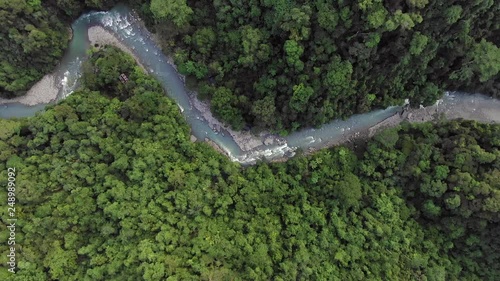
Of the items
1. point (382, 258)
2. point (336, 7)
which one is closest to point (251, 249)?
point (382, 258)

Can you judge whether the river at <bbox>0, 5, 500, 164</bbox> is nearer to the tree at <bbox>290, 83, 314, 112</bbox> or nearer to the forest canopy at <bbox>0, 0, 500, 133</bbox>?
the forest canopy at <bbox>0, 0, 500, 133</bbox>

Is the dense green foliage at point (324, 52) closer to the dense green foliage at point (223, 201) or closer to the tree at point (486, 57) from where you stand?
the tree at point (486, 57)

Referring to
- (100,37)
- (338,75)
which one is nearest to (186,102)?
(100,37)

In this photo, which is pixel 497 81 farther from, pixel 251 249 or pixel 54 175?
pixel 54 175

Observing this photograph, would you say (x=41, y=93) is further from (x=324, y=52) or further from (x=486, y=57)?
(x=486, y=57)

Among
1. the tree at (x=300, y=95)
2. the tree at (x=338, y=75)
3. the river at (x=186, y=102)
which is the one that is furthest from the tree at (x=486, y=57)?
the tree at (x=300, y=95)
